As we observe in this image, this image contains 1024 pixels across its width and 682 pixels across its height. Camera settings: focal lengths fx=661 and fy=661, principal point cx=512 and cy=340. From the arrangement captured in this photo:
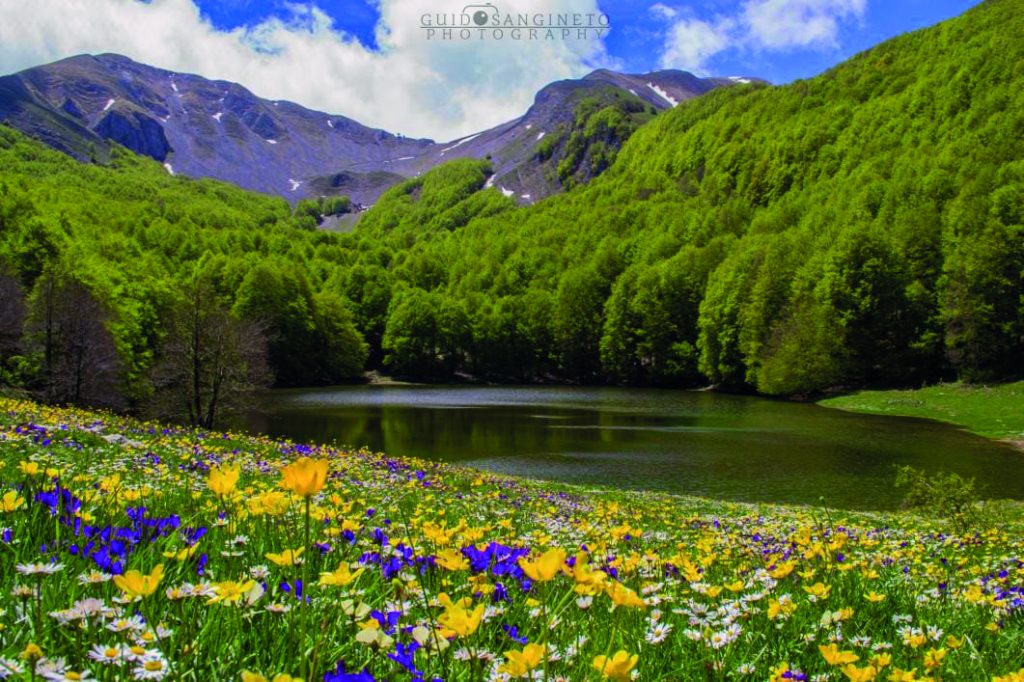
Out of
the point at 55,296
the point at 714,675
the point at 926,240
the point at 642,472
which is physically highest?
the point at 926,240

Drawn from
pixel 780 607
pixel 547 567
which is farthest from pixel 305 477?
pixel 780 607

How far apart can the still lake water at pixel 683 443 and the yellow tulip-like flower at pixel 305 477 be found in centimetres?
2242

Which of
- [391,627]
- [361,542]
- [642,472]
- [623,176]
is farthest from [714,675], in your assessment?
[623,176]

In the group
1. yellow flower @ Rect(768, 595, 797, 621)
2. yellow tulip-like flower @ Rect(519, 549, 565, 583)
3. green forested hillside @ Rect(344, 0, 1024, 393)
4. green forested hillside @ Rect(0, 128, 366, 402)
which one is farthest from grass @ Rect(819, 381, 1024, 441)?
green forested hillside @ Rect(0, 128, 366, 402)

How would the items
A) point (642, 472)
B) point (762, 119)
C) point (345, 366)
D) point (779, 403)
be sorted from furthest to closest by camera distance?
point (762, 119)
point (345, 366)
point (779, 403)
point (642, 472)

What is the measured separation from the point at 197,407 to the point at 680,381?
64.9 meters

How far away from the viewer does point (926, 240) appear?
213 ft

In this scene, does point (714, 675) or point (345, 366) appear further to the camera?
point (345, 366)

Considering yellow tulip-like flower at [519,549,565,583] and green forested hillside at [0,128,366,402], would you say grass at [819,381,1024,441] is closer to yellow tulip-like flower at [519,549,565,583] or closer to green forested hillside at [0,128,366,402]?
yellow tulip-like flower at [519,549,565,583]

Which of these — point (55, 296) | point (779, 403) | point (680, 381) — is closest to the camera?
point (55, 296)

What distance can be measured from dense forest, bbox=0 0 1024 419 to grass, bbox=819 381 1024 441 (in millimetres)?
4535

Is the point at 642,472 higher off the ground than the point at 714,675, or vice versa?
the point at 714,675

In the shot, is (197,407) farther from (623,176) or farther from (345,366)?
(623,176)

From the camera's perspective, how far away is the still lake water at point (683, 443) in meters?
25.7
